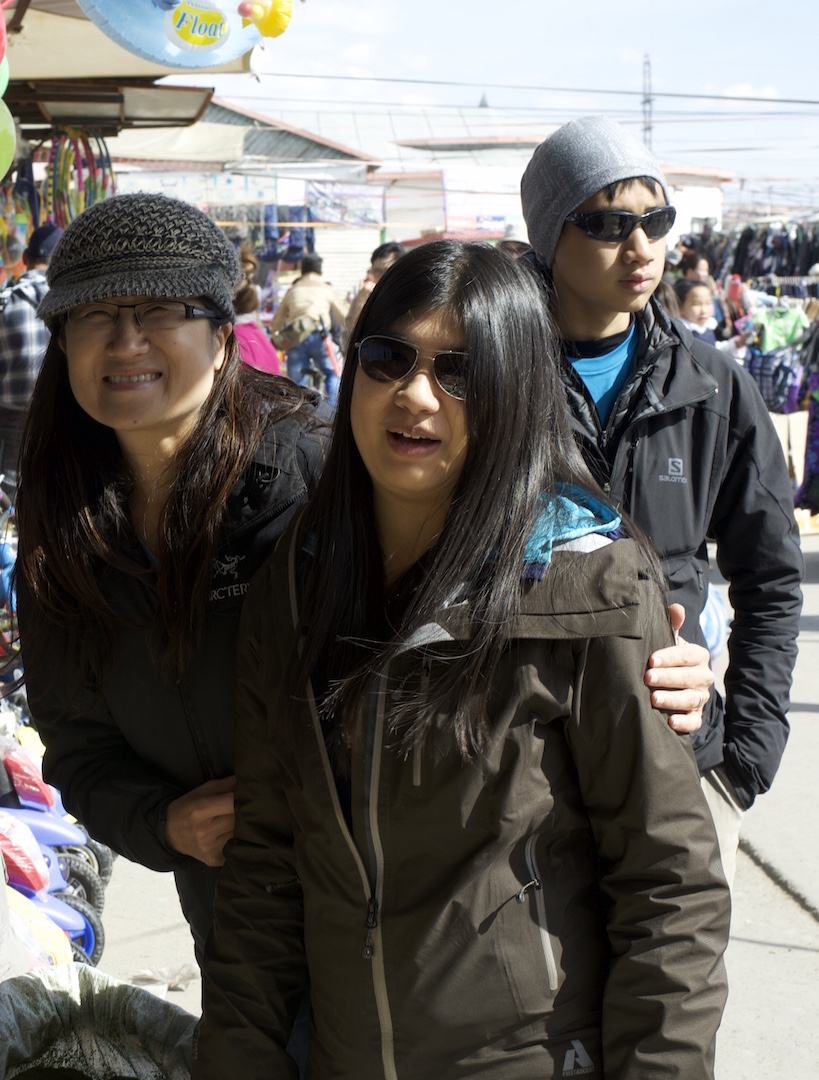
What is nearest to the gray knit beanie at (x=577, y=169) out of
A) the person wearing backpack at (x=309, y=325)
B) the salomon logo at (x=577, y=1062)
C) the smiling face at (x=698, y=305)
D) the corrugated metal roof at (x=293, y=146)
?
the salomon logo at (x=577, y=1062)

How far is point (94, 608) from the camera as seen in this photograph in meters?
1.71

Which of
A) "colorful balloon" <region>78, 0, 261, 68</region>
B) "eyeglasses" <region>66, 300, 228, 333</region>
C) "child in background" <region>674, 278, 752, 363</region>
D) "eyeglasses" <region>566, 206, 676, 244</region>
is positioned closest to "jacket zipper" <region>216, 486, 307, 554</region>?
"eyeglasses" <region>66, 300, 228, 333</region>

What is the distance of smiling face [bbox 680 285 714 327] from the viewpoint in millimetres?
7805

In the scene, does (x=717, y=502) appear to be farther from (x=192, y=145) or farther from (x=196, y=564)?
(x=192, y=145)

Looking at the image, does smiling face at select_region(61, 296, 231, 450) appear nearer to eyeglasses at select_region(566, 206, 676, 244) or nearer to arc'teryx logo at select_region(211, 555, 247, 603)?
arc'teryx logo at select_region(211, 555, 247, 603)

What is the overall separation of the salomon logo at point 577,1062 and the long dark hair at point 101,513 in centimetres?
80

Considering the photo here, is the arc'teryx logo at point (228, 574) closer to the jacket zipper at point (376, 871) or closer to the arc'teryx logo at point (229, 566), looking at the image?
the arc'teryx logo at point (229, 566)

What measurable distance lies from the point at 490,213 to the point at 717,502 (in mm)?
15065

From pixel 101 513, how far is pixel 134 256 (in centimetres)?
A: 43

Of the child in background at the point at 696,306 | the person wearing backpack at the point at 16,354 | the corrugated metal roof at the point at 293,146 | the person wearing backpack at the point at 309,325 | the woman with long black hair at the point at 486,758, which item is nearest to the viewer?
the woman with long black hair at the point at 486,758

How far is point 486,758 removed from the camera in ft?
4.26

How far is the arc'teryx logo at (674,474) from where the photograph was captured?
6.47 ft

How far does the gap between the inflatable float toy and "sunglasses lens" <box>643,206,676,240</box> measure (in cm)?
140

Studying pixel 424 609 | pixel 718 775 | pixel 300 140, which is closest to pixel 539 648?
pixel 424 609
